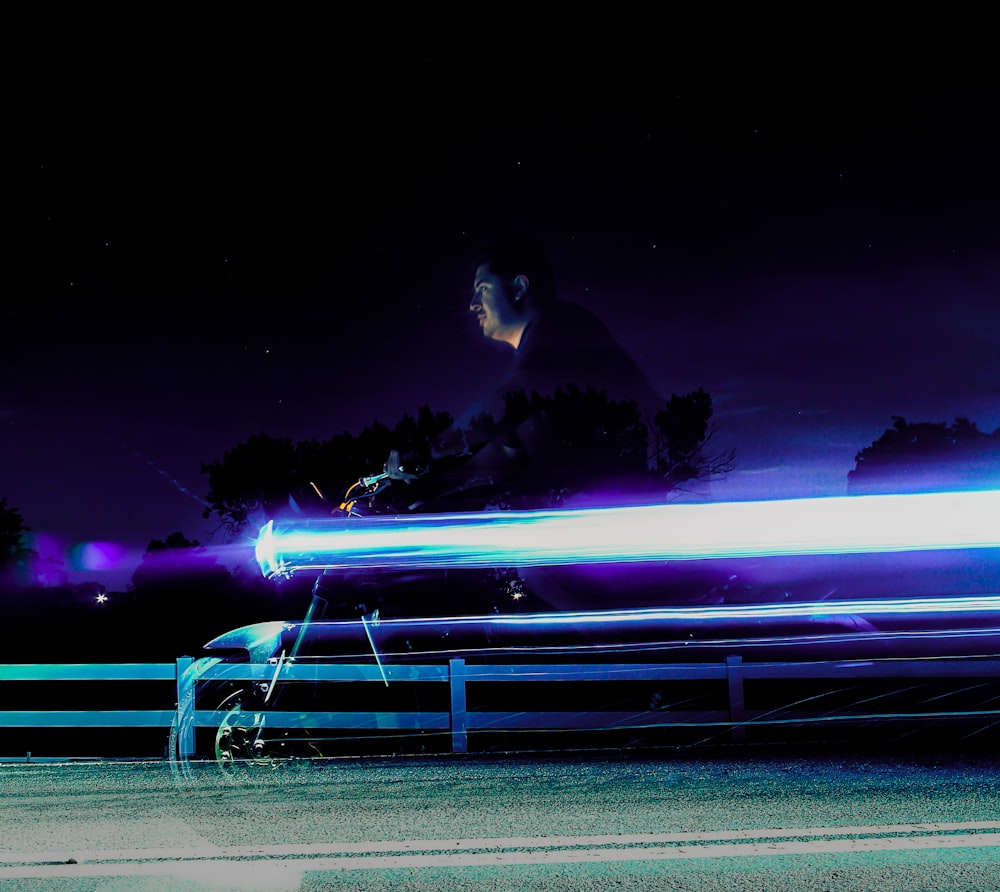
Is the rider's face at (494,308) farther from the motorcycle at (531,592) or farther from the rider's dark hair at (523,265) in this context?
the motorcycle at (531,592)

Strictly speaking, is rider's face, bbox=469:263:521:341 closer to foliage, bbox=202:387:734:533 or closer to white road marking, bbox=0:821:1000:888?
foliage, bbox=202:387:734:533

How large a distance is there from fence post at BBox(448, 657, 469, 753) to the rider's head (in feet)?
8.98

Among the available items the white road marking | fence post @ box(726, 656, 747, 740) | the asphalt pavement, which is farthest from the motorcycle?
the white road marking

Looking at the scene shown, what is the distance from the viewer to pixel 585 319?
7742mm

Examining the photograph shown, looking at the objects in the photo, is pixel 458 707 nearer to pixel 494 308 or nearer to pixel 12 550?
pixel 494 308

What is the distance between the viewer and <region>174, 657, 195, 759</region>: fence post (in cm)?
668

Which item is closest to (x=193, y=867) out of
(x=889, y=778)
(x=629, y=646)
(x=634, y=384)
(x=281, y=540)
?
(x=281, y=540)

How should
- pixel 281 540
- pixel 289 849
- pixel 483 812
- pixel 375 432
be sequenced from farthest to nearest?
pixel 375 432, pixel 281 540, pixel 483 812, pixel 289 849

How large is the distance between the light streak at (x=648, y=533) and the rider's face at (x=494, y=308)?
176 cm

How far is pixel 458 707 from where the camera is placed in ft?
24.3

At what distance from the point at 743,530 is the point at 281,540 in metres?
3.37

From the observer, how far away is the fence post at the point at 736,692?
7570mm

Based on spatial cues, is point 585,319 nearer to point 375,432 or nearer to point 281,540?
point 281,540

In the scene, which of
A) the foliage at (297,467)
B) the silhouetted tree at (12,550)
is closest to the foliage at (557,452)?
the foliage at (297,467)
